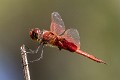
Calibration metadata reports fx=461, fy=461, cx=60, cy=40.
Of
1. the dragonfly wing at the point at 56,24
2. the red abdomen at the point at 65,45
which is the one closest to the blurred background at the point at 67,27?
the dragonfly wing at the point at 56,24

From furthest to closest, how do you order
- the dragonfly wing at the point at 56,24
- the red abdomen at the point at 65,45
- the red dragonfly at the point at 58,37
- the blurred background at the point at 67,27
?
the blurred background at the point at 67,27
the dragonfly wing at the point at 56,24
the red abdomen at the point at 65,45
the red dragonfly at the point at 58,37

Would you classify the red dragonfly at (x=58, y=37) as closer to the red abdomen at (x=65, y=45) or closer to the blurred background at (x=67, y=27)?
the red abdomen at (x=65, y=45)

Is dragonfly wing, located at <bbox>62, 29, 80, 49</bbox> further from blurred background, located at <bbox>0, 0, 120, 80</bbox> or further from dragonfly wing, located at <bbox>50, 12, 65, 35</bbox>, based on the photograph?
blurred background, located at <bbox>0, 0, 120, 80</bbox>

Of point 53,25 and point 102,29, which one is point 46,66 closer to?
point 102,29

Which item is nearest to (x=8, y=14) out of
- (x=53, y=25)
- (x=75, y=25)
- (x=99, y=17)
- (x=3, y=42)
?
(x=3, y=42)

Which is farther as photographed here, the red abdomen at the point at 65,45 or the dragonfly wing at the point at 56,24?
the dragonfly wing at the point at 56,24

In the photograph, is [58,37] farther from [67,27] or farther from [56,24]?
[67,27]

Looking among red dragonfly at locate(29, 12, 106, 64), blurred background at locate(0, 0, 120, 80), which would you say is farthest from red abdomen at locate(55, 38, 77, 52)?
blurred background at locate(0, 0, 120, 80)

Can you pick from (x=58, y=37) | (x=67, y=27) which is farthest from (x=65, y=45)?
(x=67, y=27)

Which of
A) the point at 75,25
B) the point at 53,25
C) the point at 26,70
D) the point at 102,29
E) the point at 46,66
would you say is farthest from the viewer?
the point at 102,29
